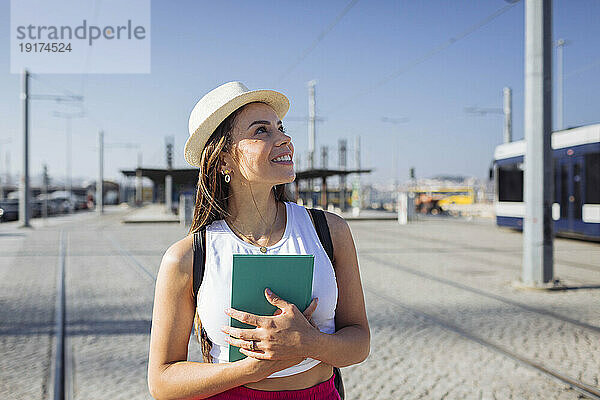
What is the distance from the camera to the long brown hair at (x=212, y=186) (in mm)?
1824

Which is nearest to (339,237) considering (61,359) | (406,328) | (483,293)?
(61,359)

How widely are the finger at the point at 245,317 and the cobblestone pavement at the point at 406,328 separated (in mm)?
2904

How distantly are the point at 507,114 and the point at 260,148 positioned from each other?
30342mm

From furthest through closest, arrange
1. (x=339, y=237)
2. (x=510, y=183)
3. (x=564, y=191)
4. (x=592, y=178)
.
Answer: (x=510, y=183) < (x=564, y=191) < (x=592, y=178) < (x=339, y=237)

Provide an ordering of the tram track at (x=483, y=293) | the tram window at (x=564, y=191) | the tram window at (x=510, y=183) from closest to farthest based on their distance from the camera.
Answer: the tram track at (x=483, y=293) < the tram window at (x=564, y=191) < the tram window at (x=510, y=183)

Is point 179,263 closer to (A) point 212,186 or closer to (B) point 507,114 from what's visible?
(A) point 212,186

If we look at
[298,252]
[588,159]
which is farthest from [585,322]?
[588,159]

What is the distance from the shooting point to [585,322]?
20.8 feet

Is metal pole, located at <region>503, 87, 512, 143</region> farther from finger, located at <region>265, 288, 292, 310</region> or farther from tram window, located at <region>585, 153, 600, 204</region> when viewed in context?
finger, located at <region>265, 288, 292, 310</region>

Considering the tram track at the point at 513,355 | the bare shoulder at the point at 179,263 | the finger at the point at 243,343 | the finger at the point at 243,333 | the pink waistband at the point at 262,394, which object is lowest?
the tram track at the point at 513,355

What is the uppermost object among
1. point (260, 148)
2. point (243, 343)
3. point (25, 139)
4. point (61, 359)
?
point (25, 139)

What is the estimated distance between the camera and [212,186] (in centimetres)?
189

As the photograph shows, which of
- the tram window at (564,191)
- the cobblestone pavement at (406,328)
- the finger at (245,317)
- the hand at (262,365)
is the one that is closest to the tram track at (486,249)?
the cobblestone pavement at (406,328)

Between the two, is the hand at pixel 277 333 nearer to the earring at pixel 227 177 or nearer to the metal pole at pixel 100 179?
the earring at pixel 227 177
